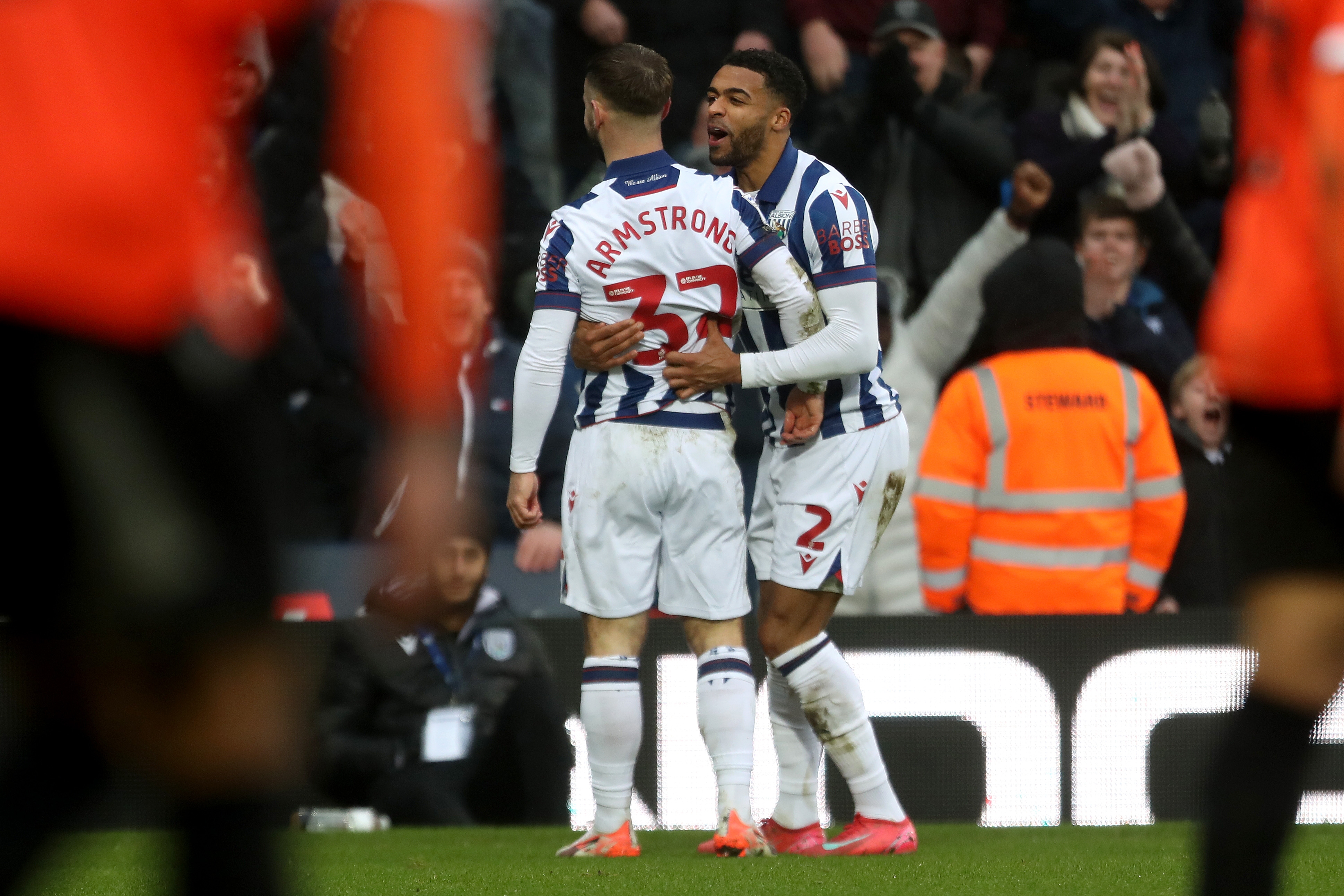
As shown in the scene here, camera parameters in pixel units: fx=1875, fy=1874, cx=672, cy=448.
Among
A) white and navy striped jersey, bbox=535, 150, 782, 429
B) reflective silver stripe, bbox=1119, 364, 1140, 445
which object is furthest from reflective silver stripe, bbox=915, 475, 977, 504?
white and navy striped jersey, bbox=535, 150, 782, 429

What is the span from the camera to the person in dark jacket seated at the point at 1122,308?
26.0 feet

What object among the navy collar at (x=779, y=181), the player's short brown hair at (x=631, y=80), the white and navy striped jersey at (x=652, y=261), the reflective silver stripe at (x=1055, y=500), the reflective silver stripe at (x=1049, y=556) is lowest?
the reflective silver stripe at (x=1049, y=556)

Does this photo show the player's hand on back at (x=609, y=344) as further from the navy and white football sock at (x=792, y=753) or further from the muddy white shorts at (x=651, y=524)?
the navy and white football sock at (x=792, y=753)

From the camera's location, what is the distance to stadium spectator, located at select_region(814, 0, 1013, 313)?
810 cm

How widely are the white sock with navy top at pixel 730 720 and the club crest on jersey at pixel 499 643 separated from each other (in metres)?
1.26

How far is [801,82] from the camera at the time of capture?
5.55 metres

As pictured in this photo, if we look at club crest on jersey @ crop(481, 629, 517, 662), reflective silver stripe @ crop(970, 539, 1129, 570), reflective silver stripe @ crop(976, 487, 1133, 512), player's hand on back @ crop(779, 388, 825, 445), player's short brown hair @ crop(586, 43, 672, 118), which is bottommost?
club crest on jersey @ crop(481, 629, 517, 662)

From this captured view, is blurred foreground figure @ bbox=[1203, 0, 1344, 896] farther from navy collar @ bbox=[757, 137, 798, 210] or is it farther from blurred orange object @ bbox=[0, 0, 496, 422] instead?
navy collar @ bbox=[757, 137, 798, 210]

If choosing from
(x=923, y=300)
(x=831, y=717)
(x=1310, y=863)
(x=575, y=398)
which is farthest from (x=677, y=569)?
(x=923, y=300)

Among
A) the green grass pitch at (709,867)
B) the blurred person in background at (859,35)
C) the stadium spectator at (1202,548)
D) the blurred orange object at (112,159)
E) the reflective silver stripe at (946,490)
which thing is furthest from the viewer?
the blurred person in background at (859,35)

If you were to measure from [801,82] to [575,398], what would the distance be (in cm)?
250

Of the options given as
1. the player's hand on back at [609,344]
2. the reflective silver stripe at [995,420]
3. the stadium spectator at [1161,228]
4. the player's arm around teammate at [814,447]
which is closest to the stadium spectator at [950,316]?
the stadium spectator at [1161,228]

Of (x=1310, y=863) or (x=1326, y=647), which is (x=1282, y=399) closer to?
(x=1326, y=647)

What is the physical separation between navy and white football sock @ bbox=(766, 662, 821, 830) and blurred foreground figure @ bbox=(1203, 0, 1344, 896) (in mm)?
3020
